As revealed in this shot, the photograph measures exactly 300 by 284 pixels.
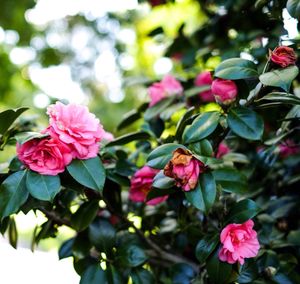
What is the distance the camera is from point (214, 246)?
960mm

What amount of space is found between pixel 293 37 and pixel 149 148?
0.48 m

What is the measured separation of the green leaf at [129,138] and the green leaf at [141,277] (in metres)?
0.30

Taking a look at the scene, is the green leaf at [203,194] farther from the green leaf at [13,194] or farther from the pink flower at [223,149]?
the pink flower at [223,149]

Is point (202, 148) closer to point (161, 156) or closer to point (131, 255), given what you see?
point (161, 156)

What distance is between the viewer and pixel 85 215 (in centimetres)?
110

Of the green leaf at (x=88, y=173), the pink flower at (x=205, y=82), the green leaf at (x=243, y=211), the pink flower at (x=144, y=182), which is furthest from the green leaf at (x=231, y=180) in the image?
the pink flower at (x=205, y=82)

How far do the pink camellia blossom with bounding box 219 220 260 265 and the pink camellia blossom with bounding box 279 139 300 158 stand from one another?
0.43m

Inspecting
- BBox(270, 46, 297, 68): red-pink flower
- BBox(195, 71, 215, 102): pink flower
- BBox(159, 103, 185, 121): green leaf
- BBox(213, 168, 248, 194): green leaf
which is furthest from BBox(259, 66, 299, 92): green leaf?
BBox(195, 71, 215, 102): pink flower

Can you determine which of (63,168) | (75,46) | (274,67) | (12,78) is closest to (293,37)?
(274,67)

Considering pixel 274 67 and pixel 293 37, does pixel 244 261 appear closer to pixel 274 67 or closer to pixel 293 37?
pixel 274 67

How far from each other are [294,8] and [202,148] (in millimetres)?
358

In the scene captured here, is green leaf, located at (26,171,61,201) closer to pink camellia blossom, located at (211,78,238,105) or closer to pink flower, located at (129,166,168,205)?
pink flower, located at (129,166,168,205)

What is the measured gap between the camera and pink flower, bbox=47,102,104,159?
95 centimetres

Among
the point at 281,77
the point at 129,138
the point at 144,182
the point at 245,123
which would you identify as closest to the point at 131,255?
the point at 144,182
